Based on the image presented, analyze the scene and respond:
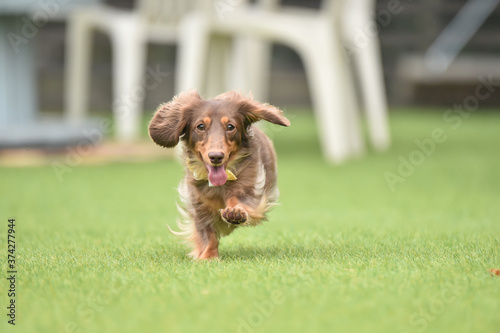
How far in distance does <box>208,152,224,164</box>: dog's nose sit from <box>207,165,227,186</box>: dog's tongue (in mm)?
65

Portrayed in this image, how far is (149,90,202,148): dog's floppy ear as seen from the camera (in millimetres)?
2963

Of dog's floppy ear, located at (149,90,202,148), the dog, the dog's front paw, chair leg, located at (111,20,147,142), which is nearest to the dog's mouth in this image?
the dog

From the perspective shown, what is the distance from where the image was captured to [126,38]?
805 centimetres

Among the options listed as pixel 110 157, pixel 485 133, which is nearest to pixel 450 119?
pixel 485 133

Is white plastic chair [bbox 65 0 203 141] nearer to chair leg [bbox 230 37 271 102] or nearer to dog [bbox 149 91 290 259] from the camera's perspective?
chair leg [bbox 230 37 271 102]

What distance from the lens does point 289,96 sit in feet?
43.7

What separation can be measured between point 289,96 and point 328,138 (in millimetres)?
6663

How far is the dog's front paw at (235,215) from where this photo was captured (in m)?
2.77

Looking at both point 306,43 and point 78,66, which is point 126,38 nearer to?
point 78,66

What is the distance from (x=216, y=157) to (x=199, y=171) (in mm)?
223

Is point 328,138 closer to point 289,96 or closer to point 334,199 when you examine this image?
point 334,199

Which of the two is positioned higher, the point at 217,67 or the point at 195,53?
the point at 195,53

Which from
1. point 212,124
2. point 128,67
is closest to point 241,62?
point 128,67

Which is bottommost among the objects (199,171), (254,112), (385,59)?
(385,59)
